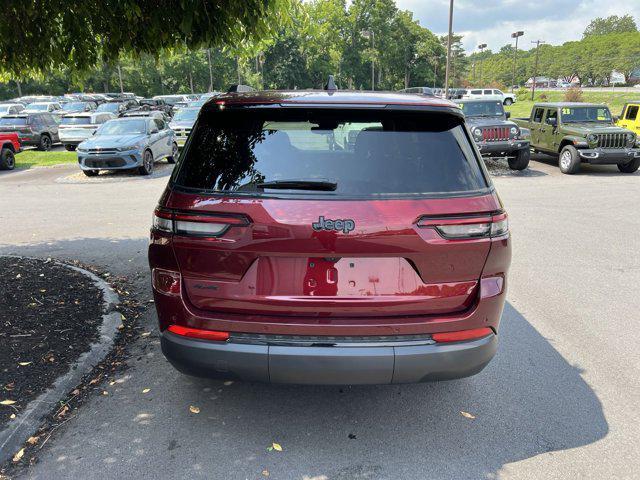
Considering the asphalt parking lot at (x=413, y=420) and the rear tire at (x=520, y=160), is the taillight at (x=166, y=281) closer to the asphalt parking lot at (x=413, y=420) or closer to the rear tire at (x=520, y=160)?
the asphalt parking lot at (x=413, y=420)

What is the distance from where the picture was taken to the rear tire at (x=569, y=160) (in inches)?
555

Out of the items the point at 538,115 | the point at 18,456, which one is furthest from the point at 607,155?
the point at 18,456

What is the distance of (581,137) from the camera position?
46.0ft

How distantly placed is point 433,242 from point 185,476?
5.88 feet

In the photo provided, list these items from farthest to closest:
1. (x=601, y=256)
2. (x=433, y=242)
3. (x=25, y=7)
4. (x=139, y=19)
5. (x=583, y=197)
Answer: (x=583, y=197) → (x=601, y=256) → (x=139, y=19) → (x=25, y=7) → (x=433, y=242)

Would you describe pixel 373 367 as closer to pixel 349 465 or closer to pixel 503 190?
pixel 349 465

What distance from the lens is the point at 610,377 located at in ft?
12.0

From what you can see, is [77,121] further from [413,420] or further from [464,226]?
[464,226]

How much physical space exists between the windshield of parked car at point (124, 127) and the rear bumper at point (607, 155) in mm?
13193

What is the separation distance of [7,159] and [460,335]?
1795cm

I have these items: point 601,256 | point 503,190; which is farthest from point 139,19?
point 503,190

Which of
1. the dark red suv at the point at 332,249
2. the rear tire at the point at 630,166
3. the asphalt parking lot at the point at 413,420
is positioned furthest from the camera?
the rear tire at the point at 630,166

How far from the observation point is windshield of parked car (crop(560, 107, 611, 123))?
49.0 feet

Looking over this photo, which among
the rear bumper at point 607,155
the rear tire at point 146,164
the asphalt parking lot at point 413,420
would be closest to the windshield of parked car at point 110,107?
the rear tire at point 146,164
